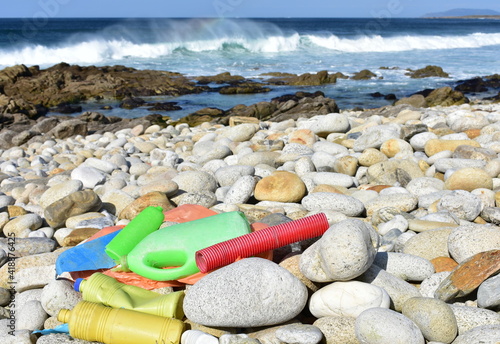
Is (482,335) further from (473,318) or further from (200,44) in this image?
(200,44)

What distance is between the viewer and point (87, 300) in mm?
2961

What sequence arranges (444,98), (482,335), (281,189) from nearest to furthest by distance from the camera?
(482,335), (281,189), (444,98)

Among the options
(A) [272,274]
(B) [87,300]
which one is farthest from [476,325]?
(B) [87,300]

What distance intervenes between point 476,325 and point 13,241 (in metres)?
3.73

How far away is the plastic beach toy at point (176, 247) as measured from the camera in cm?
310

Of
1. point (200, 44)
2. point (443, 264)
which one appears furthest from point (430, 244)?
point (200, 44)

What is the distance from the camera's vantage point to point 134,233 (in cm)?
346

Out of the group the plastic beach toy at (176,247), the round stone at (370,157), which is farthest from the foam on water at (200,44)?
the plastic beach toy at (176,247)

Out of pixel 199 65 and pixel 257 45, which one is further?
pixel 257 45

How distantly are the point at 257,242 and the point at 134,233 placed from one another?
3.19 ft

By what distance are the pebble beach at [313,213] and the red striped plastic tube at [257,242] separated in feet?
0.47

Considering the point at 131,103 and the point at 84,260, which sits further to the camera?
the point at 131,103

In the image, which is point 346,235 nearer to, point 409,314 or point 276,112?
point 409,314

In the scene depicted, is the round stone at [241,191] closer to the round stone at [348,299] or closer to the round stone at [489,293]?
the round stone at [348,299]
